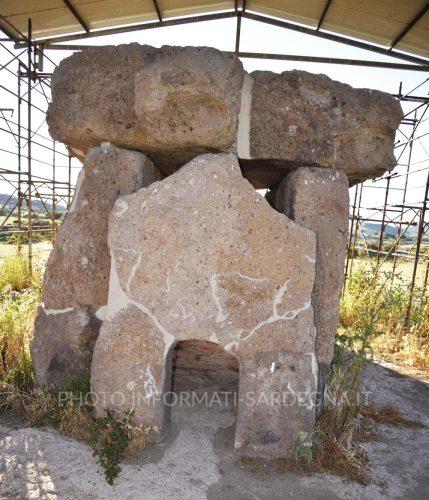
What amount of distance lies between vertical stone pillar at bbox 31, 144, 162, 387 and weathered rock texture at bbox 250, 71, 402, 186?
846 millimetres

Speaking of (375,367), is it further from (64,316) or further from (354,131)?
(64,316)

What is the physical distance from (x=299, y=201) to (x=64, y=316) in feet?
5.66

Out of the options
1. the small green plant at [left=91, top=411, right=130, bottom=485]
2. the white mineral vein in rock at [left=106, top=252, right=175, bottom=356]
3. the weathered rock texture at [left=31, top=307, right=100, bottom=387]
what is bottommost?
the small green plant at [left=91, top=411, right=130, bottom=485]

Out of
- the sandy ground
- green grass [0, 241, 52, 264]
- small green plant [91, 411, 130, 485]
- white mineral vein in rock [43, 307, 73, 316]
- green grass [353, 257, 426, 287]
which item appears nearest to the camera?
the sandy ground

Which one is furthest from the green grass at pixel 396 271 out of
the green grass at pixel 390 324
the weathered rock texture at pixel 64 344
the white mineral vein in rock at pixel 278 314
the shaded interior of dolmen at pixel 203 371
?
the weathered rock texture at pixel 64 344

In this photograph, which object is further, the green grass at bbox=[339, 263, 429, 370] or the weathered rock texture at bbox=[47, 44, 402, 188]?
the green grass at bbox=[339, 263, 429, 370]

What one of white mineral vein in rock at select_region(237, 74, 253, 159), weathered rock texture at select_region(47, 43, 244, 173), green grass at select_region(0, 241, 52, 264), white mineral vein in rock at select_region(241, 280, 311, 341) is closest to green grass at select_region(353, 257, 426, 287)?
white mineral vein in rock at select_region(241, 280, 311, 341)

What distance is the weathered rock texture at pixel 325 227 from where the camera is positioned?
8.04 feet

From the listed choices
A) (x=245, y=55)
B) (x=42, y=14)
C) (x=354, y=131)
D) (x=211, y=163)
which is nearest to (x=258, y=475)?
(x=211, y=163)

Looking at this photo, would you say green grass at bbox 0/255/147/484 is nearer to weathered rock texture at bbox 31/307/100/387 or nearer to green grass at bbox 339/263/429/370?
weathered rock texture at bbox 31/307/100/387

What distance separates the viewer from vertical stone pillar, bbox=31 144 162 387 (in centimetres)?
251

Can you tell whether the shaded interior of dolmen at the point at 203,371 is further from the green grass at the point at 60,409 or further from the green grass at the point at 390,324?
the green grass at the point at 390,324

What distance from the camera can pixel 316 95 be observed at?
2.41m

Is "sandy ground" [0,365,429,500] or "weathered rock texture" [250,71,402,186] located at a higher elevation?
"weathered rock texture" [250,71,402,186]
